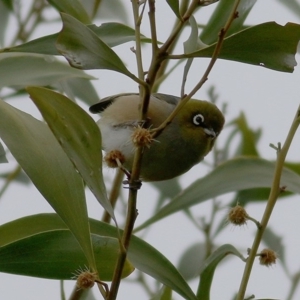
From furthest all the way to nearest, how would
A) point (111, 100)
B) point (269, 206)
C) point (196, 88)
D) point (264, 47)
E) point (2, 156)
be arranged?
point (111, 100) < point (2, 156) < point (269, 206) < point (264, 47) < point (196, 88)

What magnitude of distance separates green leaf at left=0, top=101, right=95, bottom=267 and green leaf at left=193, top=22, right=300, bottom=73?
38 cm

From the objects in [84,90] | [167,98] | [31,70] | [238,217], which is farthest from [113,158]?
[167,98]

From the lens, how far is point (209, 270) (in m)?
1.85

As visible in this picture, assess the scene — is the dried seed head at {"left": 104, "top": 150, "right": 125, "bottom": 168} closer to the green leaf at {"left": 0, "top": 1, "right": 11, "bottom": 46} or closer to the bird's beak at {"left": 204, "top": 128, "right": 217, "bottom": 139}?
the bird's beak at {"left": 204, "top": 128, "right": 217, "bottom": 139}

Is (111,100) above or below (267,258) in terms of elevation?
above

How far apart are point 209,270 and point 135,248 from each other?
0.21m

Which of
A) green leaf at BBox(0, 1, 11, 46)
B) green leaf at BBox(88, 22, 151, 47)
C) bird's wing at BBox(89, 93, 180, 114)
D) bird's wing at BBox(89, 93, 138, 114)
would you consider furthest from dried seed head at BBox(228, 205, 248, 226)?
green leaf at BBox(0, 1, 11, 46)

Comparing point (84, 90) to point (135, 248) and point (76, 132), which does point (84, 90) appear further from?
point (76, 132)

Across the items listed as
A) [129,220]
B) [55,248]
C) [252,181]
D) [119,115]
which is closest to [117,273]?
[129,220]

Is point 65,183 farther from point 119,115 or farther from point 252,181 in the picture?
point 119,115

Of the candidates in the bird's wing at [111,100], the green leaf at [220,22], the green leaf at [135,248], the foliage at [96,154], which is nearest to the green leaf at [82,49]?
the foliage at [96,154]

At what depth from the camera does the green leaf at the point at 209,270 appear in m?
1.82

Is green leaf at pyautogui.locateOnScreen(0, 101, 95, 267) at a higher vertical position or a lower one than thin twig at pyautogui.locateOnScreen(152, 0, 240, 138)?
lower

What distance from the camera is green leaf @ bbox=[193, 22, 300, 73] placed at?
146cm
